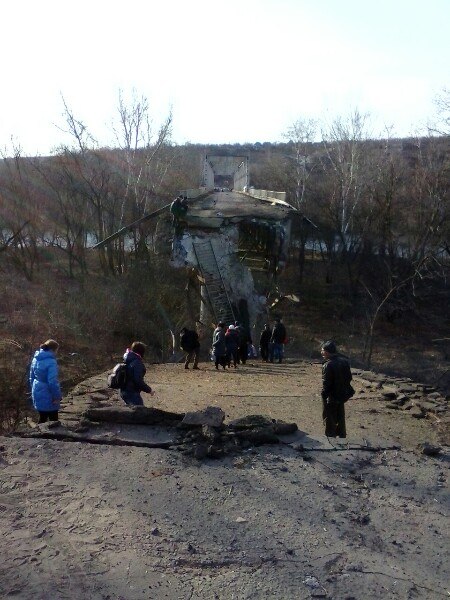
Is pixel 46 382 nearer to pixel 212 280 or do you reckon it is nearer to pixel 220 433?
pixel 220 433

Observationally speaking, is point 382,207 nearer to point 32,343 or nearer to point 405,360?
point 405,360

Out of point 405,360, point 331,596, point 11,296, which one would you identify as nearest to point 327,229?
point 405,360

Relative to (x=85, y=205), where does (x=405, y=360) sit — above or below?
below

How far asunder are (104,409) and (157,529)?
2.58 meters

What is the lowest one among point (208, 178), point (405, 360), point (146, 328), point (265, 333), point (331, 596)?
point (405, 360)

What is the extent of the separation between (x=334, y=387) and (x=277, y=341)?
1012cm

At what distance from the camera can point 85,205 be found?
38656 millimetres

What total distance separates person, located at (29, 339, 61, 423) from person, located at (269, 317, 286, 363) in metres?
10.6

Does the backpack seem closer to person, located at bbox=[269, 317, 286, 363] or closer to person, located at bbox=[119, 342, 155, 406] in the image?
person, located at bbox=[119, 342, 155, 406]

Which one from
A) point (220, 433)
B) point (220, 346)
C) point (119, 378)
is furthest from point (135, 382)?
point (220, 346)

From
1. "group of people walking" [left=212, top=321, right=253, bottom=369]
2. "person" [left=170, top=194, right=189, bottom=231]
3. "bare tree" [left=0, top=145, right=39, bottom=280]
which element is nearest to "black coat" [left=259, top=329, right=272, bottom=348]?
"group of people walking" [left=212, top=321, right=253, bottom=369]

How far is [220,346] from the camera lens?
1642cm

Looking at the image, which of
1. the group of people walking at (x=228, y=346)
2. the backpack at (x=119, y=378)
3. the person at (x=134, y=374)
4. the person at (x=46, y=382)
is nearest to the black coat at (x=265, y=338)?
the group of people walking at (x=228, y=346)

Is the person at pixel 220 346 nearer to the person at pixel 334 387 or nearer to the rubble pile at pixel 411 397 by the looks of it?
the rubble pile at pixel 411 397
